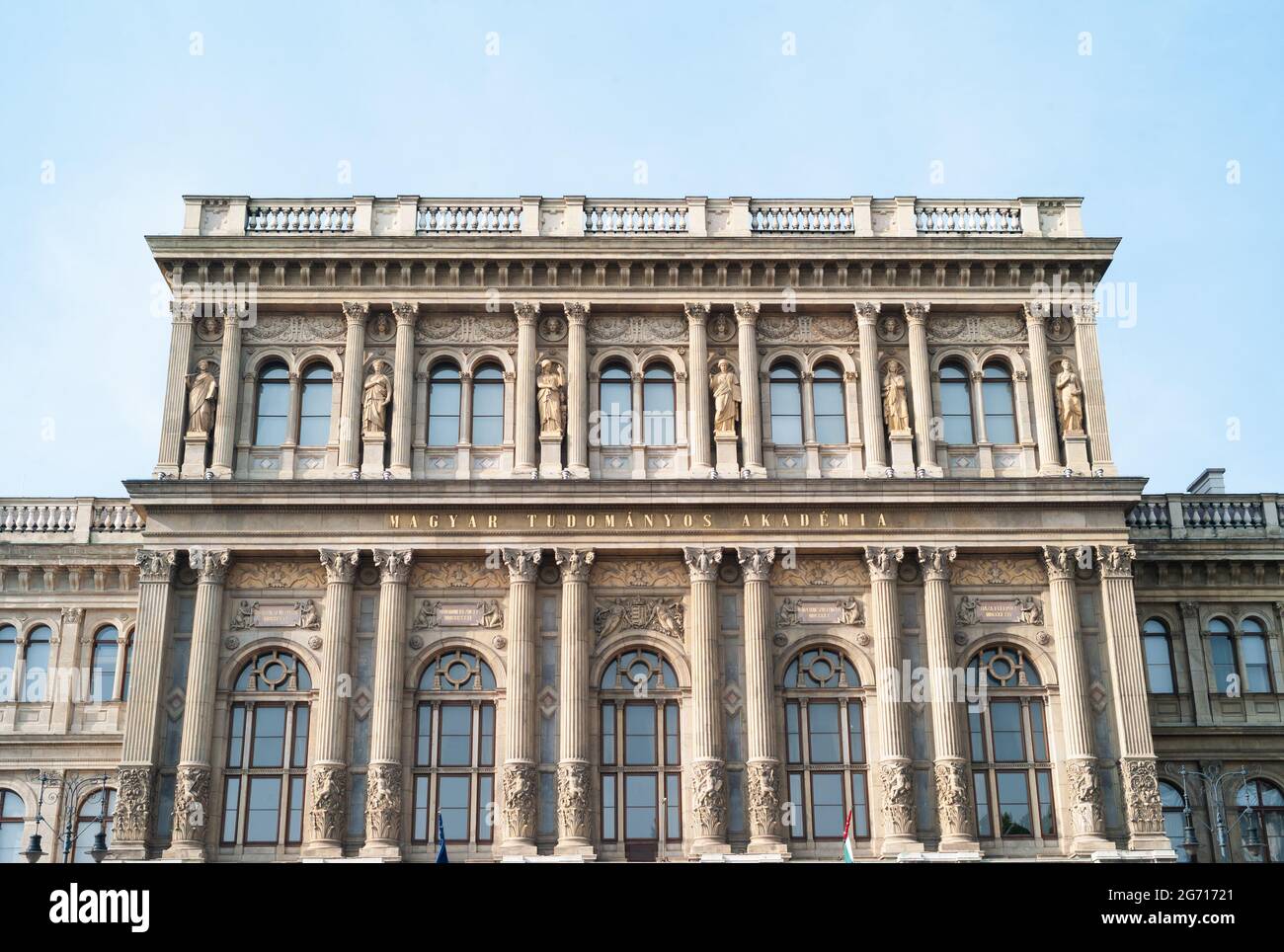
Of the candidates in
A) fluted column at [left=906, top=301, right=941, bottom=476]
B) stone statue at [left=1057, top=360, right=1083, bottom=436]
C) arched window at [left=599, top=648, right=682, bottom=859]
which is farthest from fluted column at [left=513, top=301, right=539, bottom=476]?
stone statue at [left=1057, top=360, right=1083, bottom=436]

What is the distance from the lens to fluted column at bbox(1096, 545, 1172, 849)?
1293 inches

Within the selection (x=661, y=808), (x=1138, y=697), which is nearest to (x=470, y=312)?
(x=661, y=808)

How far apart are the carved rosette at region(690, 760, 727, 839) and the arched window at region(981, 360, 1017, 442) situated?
34.9ft

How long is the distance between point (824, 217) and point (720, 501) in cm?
837

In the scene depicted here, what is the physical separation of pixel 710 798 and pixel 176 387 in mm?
15982

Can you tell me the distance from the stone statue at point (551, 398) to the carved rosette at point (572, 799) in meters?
7.92

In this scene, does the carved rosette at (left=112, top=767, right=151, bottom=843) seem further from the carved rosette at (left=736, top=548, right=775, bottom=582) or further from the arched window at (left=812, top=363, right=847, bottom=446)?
the arched window at (left=812, top=363, right=847, bottom=446)

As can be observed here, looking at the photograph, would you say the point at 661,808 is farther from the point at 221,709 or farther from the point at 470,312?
the point at 470,312

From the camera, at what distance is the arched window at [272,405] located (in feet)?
120

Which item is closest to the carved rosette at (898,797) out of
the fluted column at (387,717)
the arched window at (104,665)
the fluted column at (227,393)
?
the fluted column at (387,717)

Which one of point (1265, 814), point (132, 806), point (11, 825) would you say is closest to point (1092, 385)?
point (1265, 814)

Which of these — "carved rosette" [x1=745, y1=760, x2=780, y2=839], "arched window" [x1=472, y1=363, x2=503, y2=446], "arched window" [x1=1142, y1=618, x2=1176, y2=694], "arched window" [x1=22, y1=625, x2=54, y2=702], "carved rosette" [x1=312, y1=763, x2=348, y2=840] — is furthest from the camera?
"arched window" [x1=1142, y1=618, x2=1176, y2=694]

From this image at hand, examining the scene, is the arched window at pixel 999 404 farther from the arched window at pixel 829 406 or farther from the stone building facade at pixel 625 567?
the arched window at pixel 829 406

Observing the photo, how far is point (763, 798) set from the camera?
108 ft
